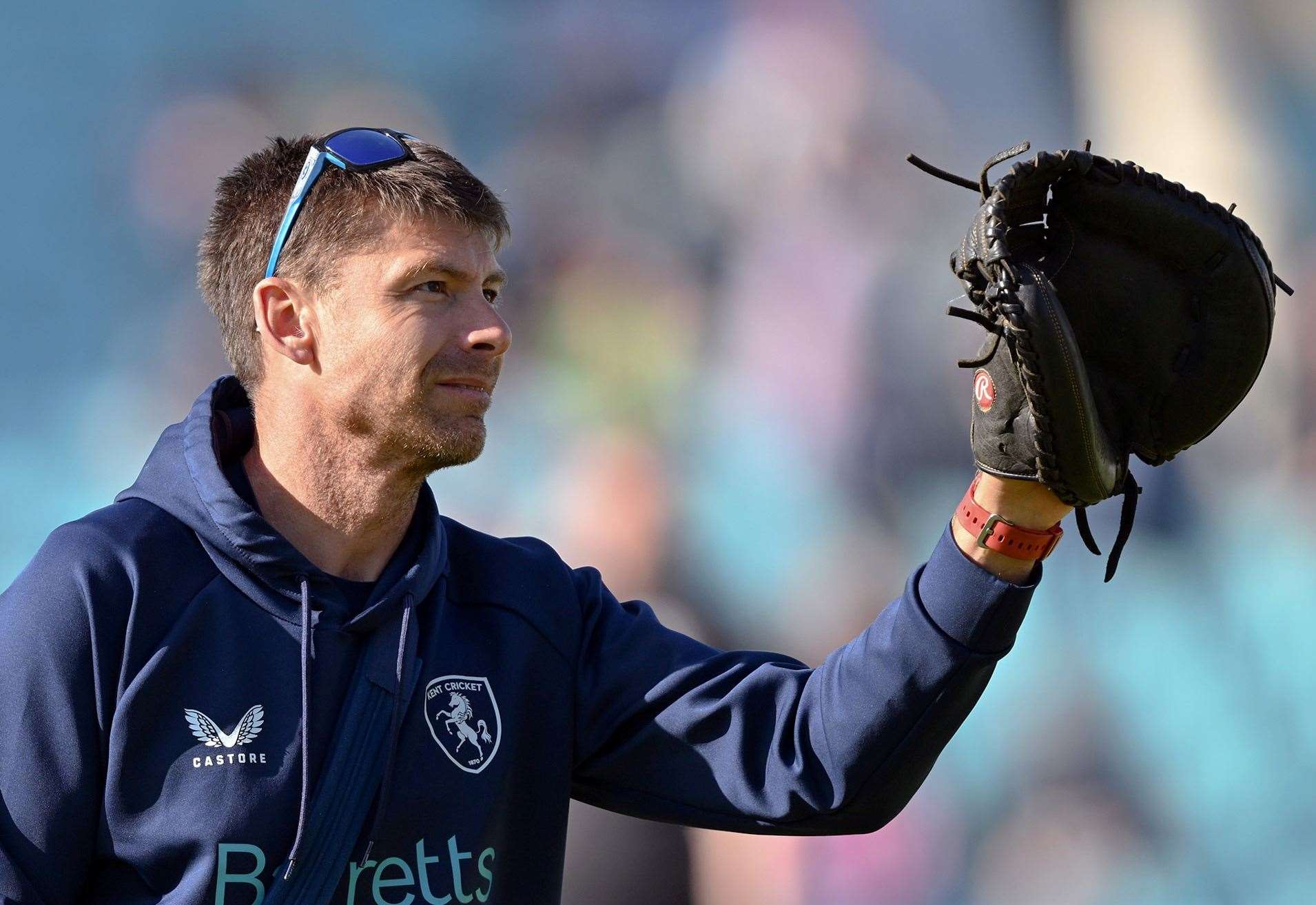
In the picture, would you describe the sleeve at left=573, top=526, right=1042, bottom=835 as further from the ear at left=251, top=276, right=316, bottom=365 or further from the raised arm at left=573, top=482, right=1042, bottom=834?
the ear at left=251, top=276, right=316, bottom=365

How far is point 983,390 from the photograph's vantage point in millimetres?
1724

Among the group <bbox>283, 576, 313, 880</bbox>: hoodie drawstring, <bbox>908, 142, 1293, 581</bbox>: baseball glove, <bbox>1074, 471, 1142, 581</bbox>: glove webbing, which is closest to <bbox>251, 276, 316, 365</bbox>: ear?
<bbox>283, 576, 313, 880</bbox>: hoodie drawstring

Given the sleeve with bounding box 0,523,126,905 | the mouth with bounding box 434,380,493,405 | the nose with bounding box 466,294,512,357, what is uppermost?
the nose with bounding box 466,294,512,357

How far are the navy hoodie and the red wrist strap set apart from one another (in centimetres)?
4

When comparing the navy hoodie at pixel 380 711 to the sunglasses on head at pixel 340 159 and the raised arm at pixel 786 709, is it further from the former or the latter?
the sunglasses on head at pixel 340 159

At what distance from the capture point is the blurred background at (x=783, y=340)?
280cm

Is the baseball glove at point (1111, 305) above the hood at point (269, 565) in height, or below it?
above

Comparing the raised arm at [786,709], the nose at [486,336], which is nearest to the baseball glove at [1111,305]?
the raised arm at [786,709]

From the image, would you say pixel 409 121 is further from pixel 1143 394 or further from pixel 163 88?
pixel 1143 394

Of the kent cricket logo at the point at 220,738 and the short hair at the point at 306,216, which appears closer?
the kent cricket logo at the point at 220,738

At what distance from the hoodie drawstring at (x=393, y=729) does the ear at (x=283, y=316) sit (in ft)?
1.31

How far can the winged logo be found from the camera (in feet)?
5.47

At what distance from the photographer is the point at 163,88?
9.40 feet

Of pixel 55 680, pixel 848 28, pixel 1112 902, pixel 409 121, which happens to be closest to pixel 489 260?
pixel 55 680
